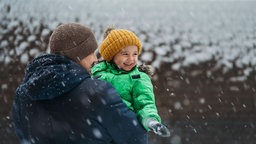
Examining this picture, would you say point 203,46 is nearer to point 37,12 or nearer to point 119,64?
point 37,12

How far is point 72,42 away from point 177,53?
21.3ft

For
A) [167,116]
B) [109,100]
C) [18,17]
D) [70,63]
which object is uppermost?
[70,63]

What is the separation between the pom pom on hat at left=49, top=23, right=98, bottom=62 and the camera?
6.38ft

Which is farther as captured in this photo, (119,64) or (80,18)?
(80,18)

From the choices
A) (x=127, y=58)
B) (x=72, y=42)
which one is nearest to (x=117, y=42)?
(x=127, y=58)

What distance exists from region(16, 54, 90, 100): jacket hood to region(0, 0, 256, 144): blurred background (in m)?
5.97

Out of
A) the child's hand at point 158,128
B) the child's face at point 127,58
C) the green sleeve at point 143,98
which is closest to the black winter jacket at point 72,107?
the child's hand at point 158,128

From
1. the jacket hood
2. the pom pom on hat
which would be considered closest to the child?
the pom pom on hat

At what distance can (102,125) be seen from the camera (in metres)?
1.82

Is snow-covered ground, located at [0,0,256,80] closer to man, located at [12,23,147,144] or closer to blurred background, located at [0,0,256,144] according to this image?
blurred background, located at [0,0,256,144]

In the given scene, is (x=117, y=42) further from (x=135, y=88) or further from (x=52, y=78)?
(x=52, y=78)

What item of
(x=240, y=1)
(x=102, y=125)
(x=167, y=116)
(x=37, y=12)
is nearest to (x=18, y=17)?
(x=37, y=12)

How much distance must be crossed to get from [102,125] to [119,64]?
2.39 feet

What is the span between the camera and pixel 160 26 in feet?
27.9
